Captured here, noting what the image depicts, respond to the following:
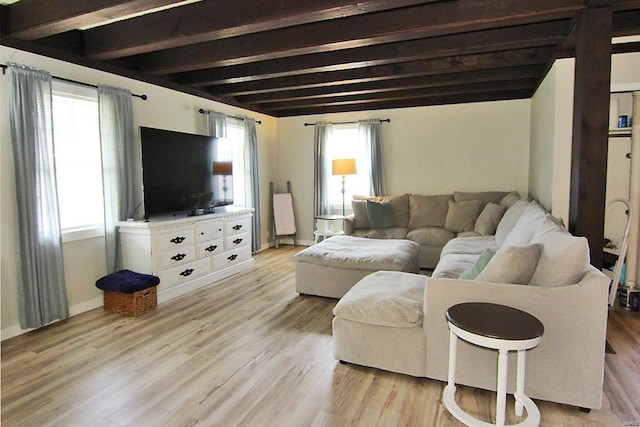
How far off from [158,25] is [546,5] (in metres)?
2.87

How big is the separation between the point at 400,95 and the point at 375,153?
102cm

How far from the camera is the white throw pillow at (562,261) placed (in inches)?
73.5

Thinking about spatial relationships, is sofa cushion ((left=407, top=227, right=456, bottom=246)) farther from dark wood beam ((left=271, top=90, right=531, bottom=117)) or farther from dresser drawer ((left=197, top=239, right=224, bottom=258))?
dresser drawer ((left=197, top=239, right=224, bottom=258))

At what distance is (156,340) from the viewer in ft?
9.51

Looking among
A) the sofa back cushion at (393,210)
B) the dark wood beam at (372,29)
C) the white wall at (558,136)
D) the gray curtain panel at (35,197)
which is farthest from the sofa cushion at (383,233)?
the gray curtain panel at (35,197)

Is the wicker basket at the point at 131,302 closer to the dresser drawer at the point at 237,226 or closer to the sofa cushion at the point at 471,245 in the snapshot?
the dresser drawer at the point at 237,226

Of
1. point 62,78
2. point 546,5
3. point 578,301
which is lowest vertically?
point 578,301

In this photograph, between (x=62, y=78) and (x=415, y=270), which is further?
(x=415, y=270)

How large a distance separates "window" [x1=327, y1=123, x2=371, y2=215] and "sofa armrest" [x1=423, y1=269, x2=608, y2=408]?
4.18 metres

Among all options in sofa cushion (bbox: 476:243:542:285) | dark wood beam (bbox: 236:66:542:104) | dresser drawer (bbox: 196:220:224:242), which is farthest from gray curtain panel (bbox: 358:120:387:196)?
sofa cushion (bbox: 476:243:542:285)

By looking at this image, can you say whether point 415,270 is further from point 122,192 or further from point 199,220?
point 122,192

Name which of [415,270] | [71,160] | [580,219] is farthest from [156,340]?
[580,219]

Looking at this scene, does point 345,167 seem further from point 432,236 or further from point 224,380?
point 224,380

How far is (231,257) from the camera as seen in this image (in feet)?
15.6
